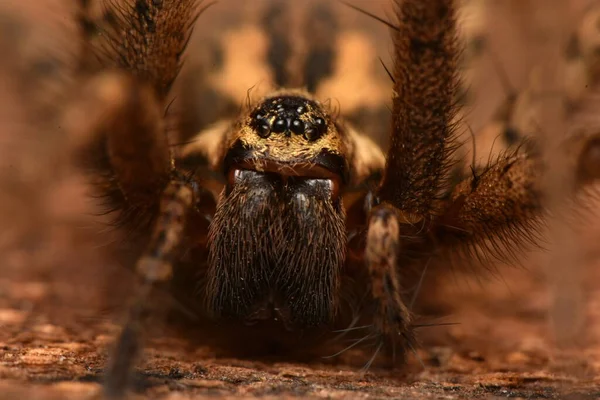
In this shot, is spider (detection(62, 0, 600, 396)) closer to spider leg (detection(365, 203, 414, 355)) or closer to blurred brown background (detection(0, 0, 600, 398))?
spider leg (detection(365, 203, 414, 355))

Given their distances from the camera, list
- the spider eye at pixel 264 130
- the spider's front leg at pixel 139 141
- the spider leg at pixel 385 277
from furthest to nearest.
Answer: the spider eye at pixel 264 130
the spider leg at pixel 385 277
the spider's front leg at pixel 139 141

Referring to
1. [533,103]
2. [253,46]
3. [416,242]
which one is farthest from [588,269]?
[253,46]

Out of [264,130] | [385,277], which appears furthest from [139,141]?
[385,277]

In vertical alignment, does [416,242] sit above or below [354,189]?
below

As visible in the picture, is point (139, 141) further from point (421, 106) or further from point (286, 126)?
point (421, 106)

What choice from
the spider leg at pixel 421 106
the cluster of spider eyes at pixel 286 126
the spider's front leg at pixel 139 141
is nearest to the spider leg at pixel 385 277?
the spider leg at pixel 421 106

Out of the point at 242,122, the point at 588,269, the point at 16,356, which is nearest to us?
the point at 16,356

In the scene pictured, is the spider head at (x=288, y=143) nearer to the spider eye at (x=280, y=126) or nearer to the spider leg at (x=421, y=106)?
the spider eye at (x=280, y=126)

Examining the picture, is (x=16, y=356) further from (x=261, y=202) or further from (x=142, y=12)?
(x=142, y=12)
